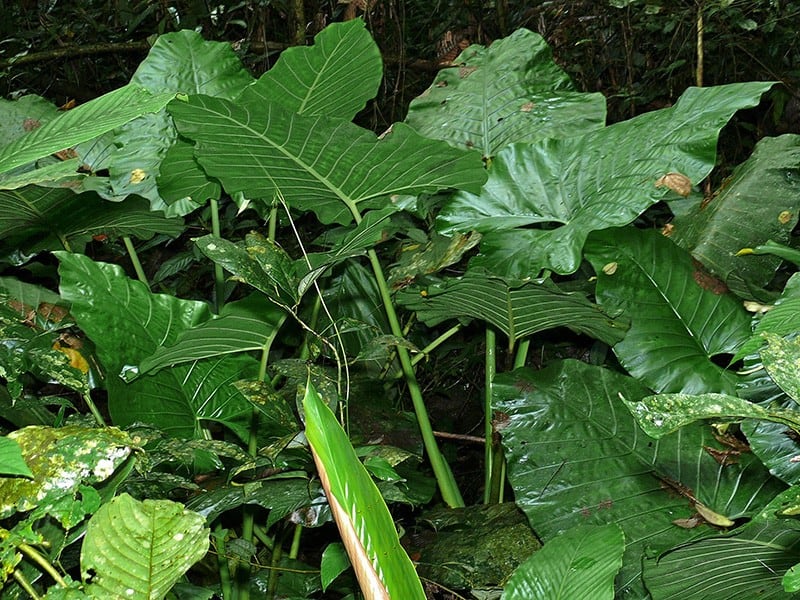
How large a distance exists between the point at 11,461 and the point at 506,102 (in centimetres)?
114

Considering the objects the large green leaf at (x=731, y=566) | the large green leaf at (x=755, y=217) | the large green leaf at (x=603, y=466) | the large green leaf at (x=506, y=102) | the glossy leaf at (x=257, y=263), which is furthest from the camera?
the large green leaf at (x=506, y=102)

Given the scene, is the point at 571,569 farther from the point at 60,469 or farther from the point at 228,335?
the point at 228,335

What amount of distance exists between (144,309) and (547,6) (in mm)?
1985

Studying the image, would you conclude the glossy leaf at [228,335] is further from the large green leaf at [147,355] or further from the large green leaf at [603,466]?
the large green leaf at [603,466]

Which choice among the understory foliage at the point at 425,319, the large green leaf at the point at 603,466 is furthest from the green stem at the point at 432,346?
the large green leaf at the point at 603,466

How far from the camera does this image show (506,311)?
44.1 inches

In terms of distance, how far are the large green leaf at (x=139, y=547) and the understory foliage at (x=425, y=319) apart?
69mm

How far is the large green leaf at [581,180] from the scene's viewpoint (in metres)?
1.08

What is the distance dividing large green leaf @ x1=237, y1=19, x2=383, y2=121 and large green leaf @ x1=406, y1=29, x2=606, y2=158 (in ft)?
0.76

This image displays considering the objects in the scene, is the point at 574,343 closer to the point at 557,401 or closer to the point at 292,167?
the point at 557,401

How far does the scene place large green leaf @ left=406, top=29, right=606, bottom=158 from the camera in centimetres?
140

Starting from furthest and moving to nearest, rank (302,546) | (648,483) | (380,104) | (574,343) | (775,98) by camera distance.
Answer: (380,104)
(775,98)
(574,343)
(302,546)
(648,483)

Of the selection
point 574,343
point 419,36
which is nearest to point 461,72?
point 574,343

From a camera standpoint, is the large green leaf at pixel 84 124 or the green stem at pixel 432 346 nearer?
the large green leaf at pixel 84 124
